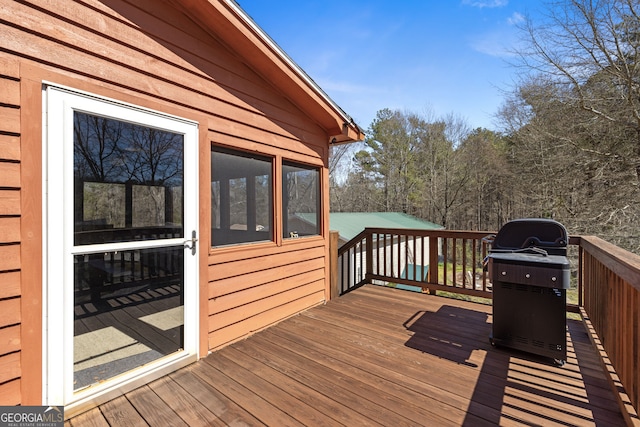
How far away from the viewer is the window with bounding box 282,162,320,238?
3455 millimetres

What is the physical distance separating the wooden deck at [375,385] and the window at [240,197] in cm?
105

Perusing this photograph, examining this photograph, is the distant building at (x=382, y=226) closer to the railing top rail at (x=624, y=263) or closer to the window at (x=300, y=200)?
the window at (x=300, y=200)

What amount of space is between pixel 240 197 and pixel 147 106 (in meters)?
1.13

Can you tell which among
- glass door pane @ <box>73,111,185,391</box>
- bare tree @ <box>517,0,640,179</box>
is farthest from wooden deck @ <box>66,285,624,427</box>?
bare tree @ <box>517,0,640,179</box>

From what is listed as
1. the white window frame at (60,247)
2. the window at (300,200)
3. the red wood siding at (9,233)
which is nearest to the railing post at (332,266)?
the window at (300,200)

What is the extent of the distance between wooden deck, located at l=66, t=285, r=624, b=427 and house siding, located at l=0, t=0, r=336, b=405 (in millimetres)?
433

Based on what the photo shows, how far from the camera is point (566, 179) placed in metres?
8.49

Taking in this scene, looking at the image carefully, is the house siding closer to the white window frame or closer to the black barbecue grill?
the white window frame

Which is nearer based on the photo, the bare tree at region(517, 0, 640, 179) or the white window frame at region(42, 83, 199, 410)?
the white window frame at region(42, 83, 199, 410)

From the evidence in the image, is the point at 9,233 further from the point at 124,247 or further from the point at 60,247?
the point at 124,247

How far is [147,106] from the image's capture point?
85.0 inches

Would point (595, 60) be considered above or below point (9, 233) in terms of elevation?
above

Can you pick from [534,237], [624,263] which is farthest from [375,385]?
[534,237]

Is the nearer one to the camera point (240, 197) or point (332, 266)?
point (240, 197)
